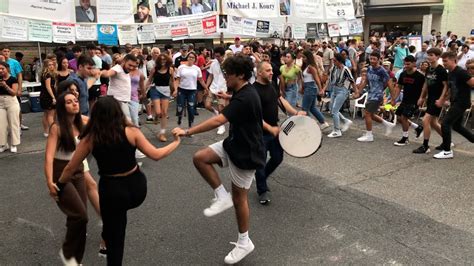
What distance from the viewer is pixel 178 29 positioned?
45.3 ft

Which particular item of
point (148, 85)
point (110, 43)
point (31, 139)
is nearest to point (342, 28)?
point (110, 43)

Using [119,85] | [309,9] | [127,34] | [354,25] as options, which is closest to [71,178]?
[119,85]

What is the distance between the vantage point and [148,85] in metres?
8.62

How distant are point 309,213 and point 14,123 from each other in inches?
226

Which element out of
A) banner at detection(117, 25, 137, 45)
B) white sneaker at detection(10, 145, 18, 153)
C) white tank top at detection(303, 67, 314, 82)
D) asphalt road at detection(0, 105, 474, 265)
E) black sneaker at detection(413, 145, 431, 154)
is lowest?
asphalt road at detection(0, 105, 474, 265)

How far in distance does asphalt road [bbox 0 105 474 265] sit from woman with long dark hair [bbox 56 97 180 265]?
84 cm

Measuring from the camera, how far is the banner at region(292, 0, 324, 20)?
1600 centimetres

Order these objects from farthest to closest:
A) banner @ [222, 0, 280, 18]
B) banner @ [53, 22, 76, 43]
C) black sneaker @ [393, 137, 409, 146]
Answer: banner @ [222, 0, 280, 18] < banner @ [53, 22, 76, 43] < black sneaker @ [393, 137, 409, 146]

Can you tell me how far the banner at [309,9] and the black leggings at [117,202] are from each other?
1409cm

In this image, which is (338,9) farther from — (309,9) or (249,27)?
(249,27)

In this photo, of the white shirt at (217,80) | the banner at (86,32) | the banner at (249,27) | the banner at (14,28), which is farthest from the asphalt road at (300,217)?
the banner at (249,27)

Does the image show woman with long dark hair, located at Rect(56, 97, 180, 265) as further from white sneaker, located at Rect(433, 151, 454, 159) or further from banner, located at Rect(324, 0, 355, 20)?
banner, located at Rect(324, 0, 355, 20)

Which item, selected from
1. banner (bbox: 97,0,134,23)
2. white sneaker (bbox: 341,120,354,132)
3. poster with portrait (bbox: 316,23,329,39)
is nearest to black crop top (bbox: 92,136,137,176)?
white sneaker (bbox: 341,120,354,132)

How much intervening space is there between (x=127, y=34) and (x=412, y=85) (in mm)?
8697
